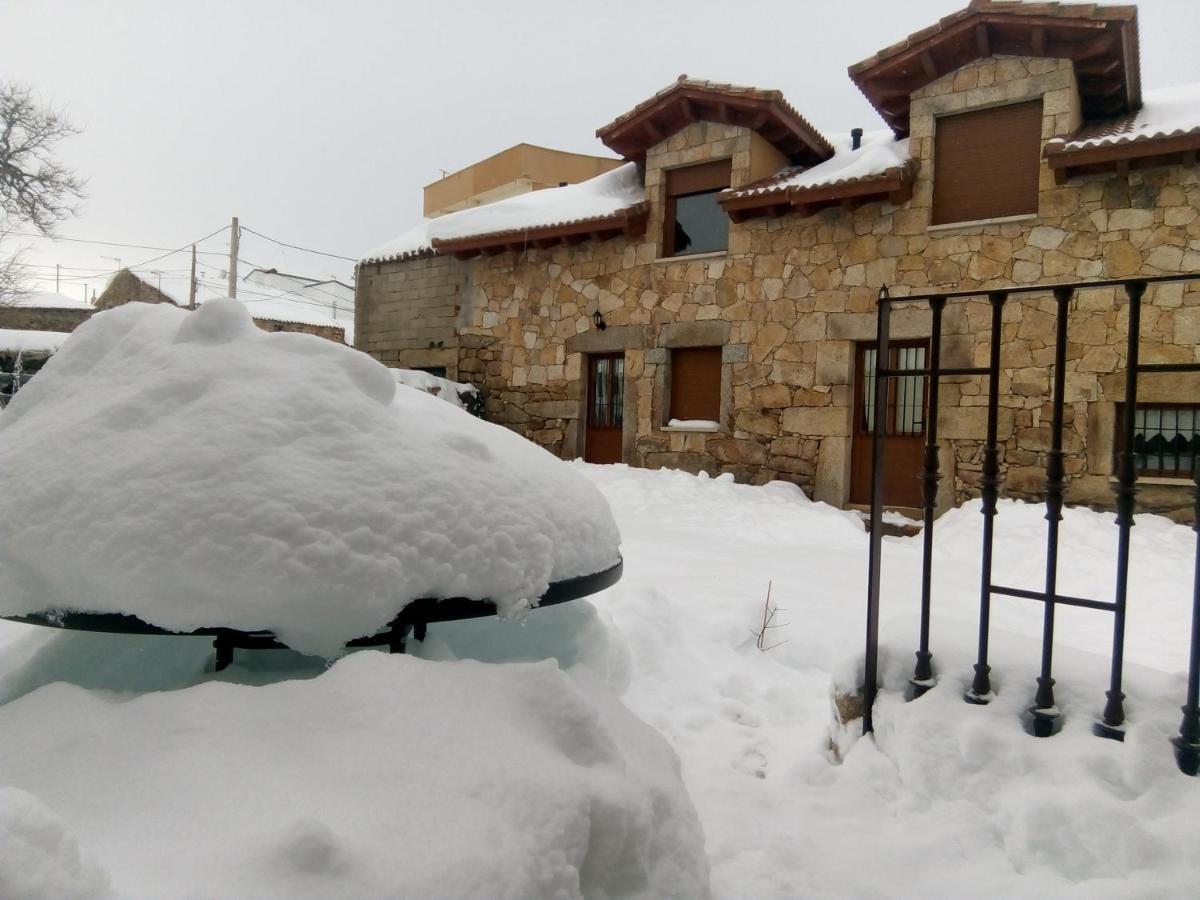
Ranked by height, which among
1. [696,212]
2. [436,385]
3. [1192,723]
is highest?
[696,212]

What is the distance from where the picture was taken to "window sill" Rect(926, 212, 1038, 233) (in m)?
7.08

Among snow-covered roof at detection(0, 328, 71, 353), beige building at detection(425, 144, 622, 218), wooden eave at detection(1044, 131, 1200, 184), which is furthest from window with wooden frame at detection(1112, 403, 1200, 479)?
snow-covered roof at detection(0, 328, 71, 353)

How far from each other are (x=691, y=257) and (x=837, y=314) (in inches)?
79.3

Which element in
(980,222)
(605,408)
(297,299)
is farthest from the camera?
(297,299)

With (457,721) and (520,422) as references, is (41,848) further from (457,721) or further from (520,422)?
(520,422)

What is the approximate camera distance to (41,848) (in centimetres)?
86

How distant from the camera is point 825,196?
7691 mm

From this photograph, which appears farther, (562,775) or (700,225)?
(700,225)

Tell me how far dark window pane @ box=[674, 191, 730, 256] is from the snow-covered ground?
23.1 ft

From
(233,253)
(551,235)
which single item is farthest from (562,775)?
(233,253)

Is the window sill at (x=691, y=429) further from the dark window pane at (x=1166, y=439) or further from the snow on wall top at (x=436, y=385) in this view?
the dark window pane at (x=1166, y=439)

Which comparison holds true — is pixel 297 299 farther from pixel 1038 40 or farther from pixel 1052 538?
pixel 1052 538

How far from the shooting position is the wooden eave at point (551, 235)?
923cm

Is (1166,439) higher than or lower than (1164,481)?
higher
